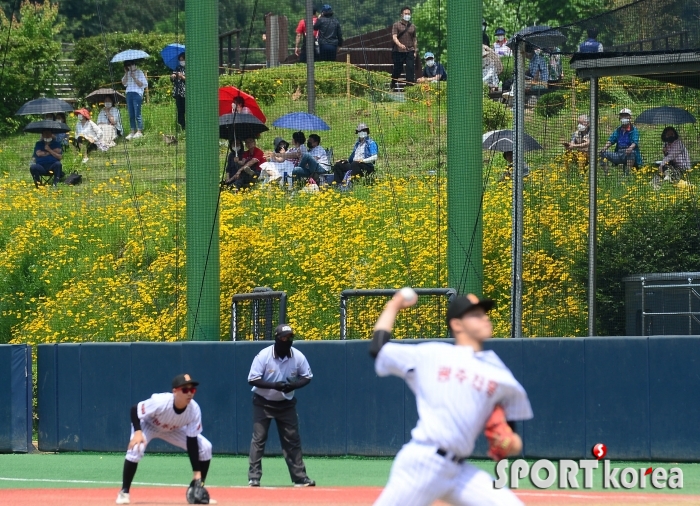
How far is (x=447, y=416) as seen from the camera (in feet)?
19.7

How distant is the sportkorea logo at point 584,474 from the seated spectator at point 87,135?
15.0 metres

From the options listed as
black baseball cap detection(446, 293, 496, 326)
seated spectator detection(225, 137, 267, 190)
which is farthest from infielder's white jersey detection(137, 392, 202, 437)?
seated spectator detection(225, 137, 267, 190)

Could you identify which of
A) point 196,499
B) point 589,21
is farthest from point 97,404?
point 589,21

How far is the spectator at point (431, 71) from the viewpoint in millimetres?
22609

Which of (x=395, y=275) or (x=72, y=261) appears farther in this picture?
(x=72, y=261)

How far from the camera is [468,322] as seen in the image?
615 cm

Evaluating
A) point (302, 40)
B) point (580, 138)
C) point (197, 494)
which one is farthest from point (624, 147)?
point (197, 494)

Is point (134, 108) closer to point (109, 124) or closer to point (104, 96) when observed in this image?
point (109, 124)

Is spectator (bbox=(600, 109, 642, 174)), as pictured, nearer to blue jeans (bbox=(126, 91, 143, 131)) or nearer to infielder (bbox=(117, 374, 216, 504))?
infielder (bbox=(117, 374, 216, 504))

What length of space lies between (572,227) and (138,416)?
29.0ft

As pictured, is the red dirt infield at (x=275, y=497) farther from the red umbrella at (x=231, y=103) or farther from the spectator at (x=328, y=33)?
the spectator at (x=328, y=33)

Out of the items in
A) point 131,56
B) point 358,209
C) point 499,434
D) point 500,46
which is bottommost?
point 499,434

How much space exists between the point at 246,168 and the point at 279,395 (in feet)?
31.7

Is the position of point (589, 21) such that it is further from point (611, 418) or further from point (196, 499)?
point (196, 499)
